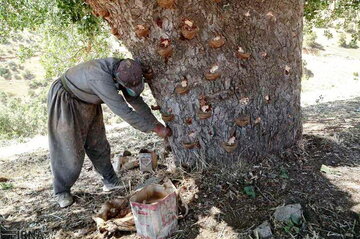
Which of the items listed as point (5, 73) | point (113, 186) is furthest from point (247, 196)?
point (5, 73)

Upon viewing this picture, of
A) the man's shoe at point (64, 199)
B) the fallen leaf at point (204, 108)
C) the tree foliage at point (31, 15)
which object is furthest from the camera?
the tree foliage at point (31, 15)

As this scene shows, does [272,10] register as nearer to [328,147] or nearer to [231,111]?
[231,111]

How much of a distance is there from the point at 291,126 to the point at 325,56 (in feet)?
63.5

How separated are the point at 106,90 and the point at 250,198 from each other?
5.15 ft

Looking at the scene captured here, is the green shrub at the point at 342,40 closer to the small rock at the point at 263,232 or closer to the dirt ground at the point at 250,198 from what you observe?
the dirt ground at the point at 250,198

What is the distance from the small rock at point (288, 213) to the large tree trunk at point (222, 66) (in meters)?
0.63

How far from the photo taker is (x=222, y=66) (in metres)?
2.74

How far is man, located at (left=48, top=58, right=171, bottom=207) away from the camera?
293 centimetres

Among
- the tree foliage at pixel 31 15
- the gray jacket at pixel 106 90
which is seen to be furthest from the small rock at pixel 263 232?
the tree foliage at pixel 31 15

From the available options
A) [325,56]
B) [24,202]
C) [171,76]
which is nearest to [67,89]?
[171,76]

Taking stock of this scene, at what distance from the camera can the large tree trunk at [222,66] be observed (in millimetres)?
2629

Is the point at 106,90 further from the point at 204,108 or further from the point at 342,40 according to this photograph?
the point at 342,40

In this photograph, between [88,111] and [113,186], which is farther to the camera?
[113,186]

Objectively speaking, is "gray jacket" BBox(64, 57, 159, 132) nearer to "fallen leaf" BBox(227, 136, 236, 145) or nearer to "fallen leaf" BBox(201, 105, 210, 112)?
"fallen leaf" BBox(201, 105, 210, 112)
